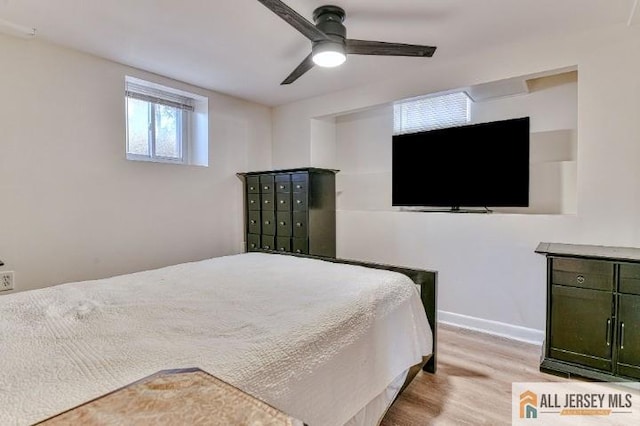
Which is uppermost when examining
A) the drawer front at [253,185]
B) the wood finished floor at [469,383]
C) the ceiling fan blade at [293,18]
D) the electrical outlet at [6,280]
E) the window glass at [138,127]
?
the ceiling fan blade at [293,18]

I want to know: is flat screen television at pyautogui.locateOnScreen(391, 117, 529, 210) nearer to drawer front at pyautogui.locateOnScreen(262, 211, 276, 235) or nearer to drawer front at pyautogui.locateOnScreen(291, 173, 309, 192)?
drawer front at pyautogui.locateOnScreen(291, 173, 309, 192)

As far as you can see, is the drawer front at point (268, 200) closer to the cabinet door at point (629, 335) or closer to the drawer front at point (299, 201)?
the drawer front at point (299, 201)

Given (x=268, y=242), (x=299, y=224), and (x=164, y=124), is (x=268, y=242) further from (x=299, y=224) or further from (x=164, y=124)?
(x=164, y=124)

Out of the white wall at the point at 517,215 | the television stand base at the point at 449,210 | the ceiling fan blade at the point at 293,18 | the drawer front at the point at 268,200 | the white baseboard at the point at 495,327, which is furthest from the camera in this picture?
the drawer front at the point at 268,200

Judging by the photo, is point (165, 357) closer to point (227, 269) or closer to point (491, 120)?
point (227, 269)

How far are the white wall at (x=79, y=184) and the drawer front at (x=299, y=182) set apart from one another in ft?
3.14

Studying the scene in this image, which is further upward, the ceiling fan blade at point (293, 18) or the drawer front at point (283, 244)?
the ceiling fan blade at point (293, 18)

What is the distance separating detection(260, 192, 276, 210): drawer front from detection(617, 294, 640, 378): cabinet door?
117 inches

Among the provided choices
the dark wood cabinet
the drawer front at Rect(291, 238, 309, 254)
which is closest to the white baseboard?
the dark wood cabinet

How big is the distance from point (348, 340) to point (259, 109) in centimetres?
357

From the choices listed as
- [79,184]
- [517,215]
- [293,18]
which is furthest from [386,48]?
[79,184]

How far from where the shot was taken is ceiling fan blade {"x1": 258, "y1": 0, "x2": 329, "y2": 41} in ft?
5.25

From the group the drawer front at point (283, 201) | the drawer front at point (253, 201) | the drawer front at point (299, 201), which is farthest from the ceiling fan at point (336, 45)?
the drawer front at point (253, 201)

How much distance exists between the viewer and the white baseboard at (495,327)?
A: 2715 millimetres
